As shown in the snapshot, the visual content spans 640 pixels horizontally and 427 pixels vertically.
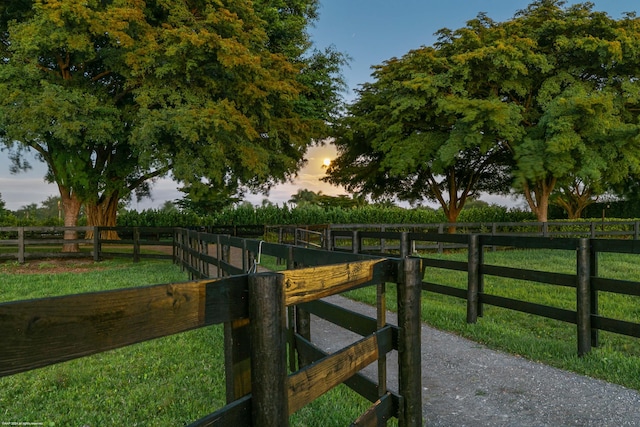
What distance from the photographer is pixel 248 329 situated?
154 cm

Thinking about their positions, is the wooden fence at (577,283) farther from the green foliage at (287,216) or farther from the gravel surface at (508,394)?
the green foliage at (287,216)

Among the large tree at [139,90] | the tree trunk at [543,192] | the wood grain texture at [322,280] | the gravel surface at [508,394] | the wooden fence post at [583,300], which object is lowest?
the gravel surface at [508,394]

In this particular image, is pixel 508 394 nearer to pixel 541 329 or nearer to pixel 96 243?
pixel 541 329

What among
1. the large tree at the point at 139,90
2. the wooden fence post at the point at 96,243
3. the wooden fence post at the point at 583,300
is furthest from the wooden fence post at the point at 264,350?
the wooden fence post at the point at 96,243

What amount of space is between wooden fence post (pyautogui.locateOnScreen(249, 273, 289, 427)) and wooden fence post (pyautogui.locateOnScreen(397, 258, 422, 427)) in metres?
1.16

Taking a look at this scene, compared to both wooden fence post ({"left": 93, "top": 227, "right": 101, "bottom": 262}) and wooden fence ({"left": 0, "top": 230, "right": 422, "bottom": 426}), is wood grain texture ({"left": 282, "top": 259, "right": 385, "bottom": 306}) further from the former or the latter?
wooden fence post ({"left": 93, "top": 227, "right": 101, "bottom": 262})

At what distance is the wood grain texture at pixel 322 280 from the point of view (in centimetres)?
177

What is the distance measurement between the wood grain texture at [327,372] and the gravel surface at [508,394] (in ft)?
3.73

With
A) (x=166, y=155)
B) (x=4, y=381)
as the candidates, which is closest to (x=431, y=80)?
(x=166, y=155)

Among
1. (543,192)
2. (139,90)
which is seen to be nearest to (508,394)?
(139,90)

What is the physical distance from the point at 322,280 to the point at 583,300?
364 centimetres

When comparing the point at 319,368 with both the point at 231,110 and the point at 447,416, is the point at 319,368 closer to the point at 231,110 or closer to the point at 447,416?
the point at 447,416

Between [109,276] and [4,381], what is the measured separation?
710 cm

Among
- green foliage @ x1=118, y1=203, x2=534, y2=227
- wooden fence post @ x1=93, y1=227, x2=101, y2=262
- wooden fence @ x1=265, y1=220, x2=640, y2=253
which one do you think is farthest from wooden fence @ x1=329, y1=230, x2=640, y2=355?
green foliage @ x1=118, y1=203, x2=534, y2=227
